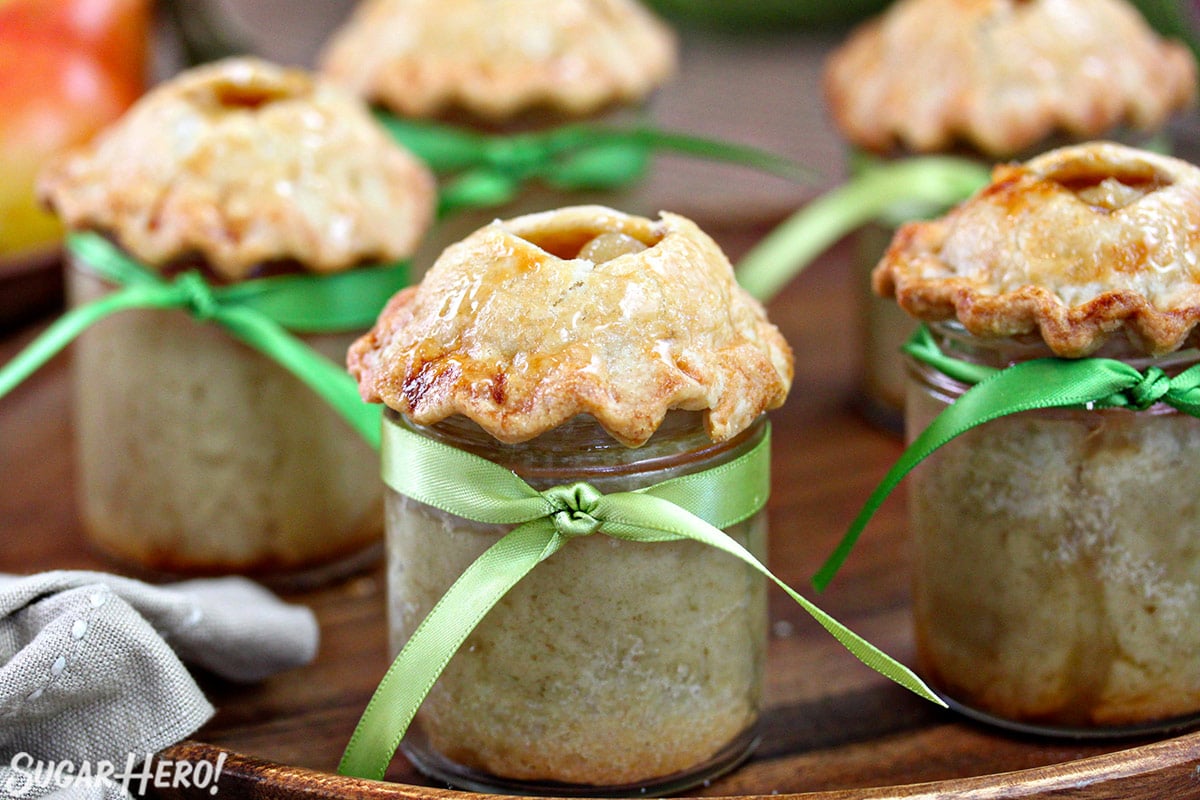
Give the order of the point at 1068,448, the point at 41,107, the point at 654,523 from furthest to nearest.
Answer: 1. the point at 41,107
2. the point at 1068,448
3. the point at 654,523

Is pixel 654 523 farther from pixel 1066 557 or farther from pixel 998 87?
pixel 998 87

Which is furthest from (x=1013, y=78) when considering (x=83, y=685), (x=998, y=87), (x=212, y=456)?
(x=83, y=685)

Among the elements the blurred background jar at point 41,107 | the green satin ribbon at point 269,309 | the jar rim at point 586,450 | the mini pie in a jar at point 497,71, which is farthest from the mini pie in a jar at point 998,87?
the blurred background jar at point 41,107

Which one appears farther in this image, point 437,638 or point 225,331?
point 225,331

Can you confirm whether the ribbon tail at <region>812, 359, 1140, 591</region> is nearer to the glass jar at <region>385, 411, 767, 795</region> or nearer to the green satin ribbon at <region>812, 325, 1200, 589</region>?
the green satin ribbon at <region>812, 325, 1200, 589</region>

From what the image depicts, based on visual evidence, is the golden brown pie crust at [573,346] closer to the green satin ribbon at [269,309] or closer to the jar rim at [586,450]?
the jar rim at [586,450]

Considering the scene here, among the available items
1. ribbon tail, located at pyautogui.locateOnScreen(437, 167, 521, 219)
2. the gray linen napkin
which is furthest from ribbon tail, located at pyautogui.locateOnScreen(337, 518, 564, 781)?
ribbon tail, located at pyautogui.locateOnScreen(437, 167, 521, 219)
